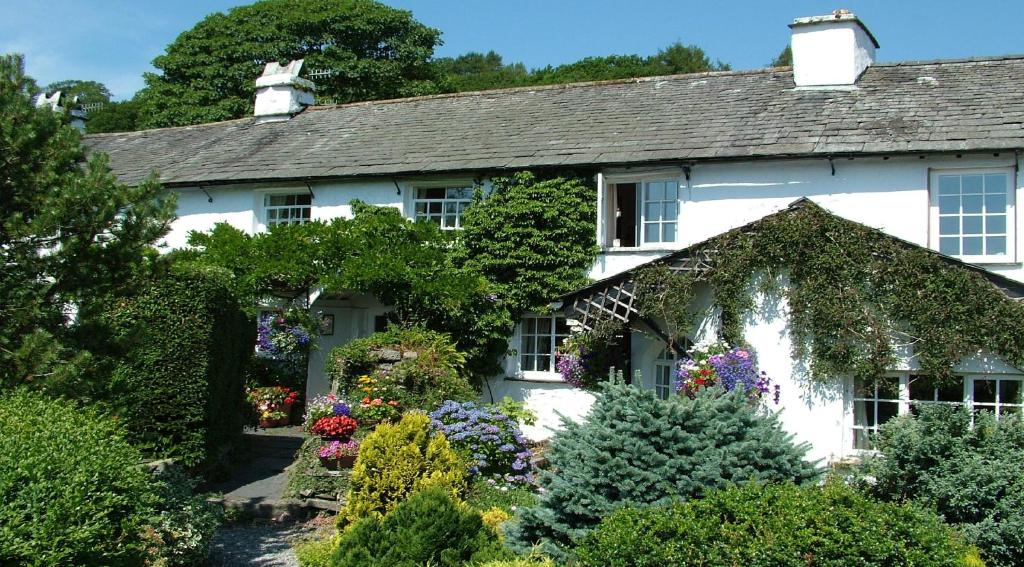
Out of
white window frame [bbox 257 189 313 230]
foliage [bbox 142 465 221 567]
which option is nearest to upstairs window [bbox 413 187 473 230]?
white window frame [bbox 257 189 313 230]

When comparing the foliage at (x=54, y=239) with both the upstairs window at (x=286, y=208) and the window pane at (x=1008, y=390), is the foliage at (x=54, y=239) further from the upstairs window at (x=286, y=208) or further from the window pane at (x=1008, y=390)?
the window pane at (x=1008, y=390)

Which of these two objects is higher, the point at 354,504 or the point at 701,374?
the point at 701,374

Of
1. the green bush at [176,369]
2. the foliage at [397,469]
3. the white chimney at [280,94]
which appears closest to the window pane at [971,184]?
the foliage at [397,469]

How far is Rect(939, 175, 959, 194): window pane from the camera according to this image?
43.7 ft

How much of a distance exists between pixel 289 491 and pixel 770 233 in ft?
23.7

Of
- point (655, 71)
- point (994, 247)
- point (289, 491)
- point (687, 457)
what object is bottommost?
point (289, 491)

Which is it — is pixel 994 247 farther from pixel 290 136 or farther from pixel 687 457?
pixel 290 136

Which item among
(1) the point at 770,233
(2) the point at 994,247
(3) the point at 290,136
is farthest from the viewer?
(3) the point at 290,136

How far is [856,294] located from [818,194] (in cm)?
277

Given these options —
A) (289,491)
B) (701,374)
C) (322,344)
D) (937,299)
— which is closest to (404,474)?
(289,491)

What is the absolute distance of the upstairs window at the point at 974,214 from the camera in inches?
510

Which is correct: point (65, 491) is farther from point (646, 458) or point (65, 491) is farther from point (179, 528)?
point (646, 458)

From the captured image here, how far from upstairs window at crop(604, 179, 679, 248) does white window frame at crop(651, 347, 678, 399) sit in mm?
1915

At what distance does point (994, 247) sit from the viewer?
13.1 m
